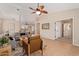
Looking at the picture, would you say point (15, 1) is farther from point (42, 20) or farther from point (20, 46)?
point (20, 46)

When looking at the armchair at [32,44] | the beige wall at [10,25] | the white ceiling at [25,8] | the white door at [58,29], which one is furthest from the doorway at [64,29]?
the beige wall at [10,25]

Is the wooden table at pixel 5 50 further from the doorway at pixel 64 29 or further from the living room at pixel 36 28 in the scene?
the doorway at pixel 64 29

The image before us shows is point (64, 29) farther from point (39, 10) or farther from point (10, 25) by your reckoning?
point (10, 25)

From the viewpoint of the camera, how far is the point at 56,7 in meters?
1.85

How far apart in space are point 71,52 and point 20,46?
99 cm

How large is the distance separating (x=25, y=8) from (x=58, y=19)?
674mm

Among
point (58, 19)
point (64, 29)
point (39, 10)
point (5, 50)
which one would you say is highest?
point (39, 10)

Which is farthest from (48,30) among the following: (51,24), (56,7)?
(56,7)

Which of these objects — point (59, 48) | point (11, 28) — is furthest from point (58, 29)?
point (11, 28)

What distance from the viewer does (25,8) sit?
1.84 meters

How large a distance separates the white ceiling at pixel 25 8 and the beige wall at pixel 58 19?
0.09 m

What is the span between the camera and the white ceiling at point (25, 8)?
1798 millimetres

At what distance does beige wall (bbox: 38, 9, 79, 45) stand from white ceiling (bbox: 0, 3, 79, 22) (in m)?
0.09

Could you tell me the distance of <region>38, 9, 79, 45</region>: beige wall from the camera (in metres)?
1.79
